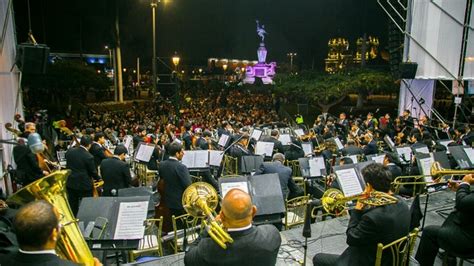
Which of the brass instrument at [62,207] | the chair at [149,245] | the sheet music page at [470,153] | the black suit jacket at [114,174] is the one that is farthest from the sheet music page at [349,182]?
the black suit jacket at [114,174]

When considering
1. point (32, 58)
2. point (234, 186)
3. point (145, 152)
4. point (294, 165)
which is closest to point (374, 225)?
point (234, 186)

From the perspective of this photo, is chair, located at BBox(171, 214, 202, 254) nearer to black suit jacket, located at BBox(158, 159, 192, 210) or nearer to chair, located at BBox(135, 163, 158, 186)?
black suit jacket, located at BBox(158, 159, 192, 210)

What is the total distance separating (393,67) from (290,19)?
95.7 ft

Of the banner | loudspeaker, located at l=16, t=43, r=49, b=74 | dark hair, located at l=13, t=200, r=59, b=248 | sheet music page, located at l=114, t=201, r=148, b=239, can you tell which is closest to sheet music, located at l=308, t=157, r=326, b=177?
sheet music page, located at l=114, t=201, r=148, b=239

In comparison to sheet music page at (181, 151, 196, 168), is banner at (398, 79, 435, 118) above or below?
above

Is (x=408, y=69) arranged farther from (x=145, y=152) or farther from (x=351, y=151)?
(x=145, y=152)

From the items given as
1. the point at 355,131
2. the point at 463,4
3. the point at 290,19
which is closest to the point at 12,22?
the point at 355,131

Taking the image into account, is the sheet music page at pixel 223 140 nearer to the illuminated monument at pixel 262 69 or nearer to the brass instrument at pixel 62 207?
the brass instrument at pixel 62 207

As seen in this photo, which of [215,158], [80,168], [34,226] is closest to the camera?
[34,226]

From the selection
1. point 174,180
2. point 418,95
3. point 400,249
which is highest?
point 418,95

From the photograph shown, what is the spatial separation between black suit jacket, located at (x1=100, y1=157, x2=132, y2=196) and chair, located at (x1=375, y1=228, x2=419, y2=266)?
514 centimetres

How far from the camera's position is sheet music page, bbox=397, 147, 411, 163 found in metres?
8.41

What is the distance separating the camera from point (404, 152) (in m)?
8.50

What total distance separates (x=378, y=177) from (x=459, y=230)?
1.56 metres
